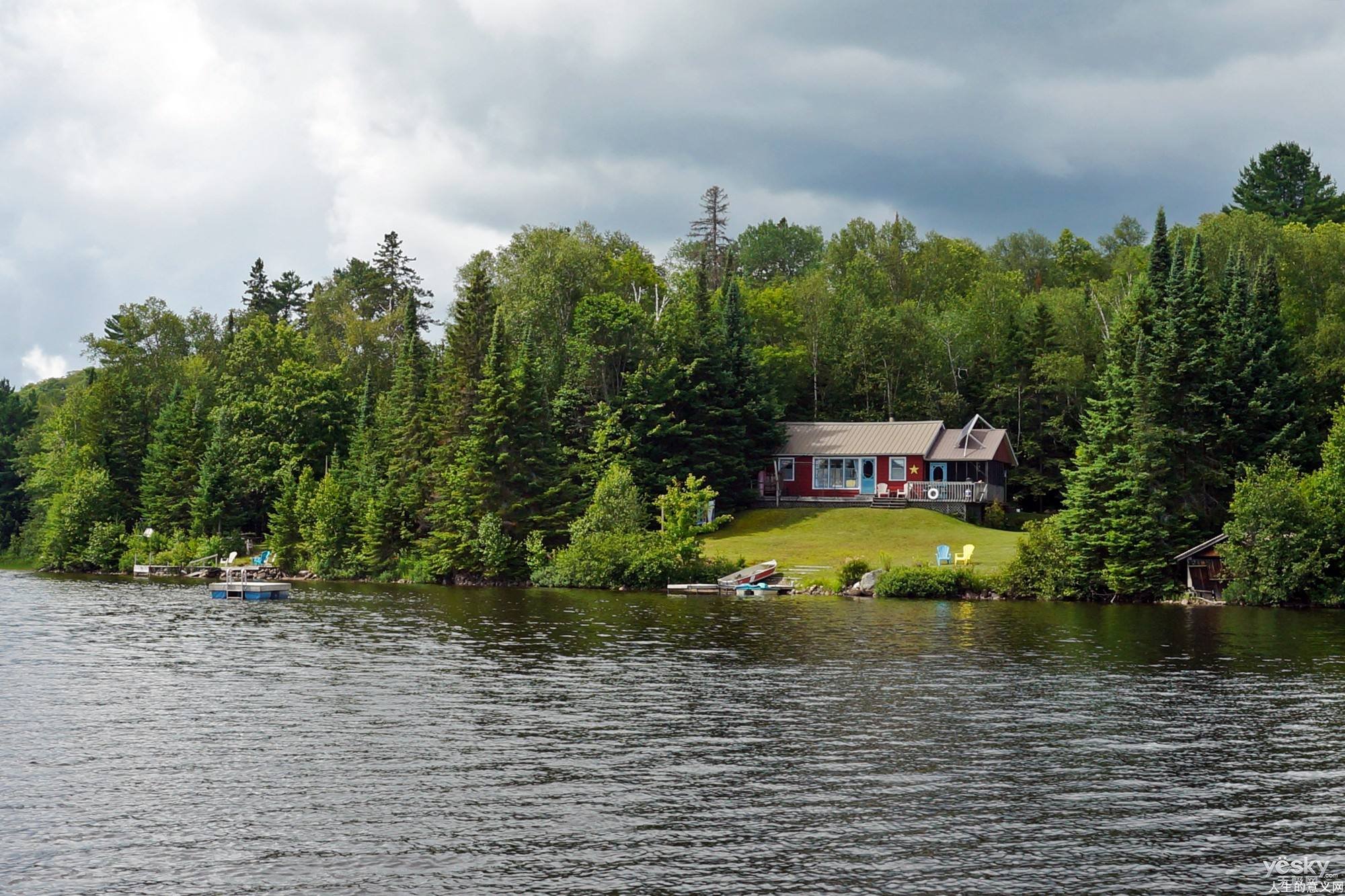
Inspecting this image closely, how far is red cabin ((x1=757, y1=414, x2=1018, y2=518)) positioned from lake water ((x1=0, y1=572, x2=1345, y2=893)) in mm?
37834

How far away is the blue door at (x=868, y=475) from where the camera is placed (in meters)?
81.2

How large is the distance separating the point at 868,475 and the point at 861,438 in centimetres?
299

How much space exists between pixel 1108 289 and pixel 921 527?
29642 millimetres

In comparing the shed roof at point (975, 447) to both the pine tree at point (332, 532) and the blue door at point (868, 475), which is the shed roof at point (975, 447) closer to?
the blue door at point (868, 475)

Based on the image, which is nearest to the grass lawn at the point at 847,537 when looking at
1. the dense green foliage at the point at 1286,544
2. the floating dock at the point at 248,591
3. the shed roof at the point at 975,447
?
the shed roof at the point at 975,447

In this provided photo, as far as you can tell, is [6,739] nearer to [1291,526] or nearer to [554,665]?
[554,665]

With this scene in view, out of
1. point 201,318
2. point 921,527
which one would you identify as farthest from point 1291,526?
point 201,318

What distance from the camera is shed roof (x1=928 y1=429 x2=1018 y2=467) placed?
78562 mm

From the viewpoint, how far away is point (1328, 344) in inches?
2790

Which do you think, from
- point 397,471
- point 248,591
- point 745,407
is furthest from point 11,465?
point 745,407

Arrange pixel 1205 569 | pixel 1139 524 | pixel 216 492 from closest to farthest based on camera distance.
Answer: pixel 1205 569
pixel 1139 524
pixel 216 492

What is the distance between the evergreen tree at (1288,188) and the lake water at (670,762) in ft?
226

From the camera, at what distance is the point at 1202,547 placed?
171ft

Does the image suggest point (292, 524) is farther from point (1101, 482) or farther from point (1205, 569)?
point (1205, 569)
